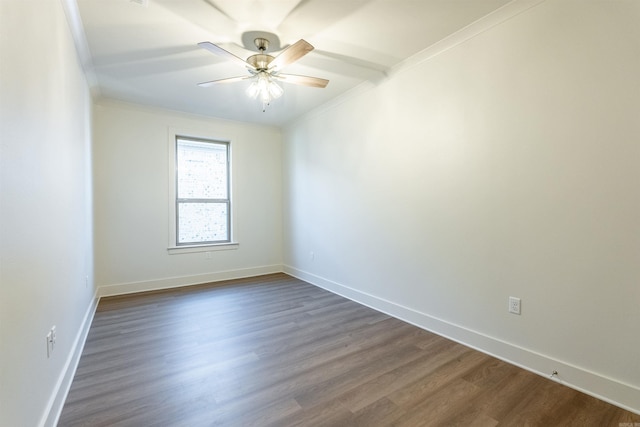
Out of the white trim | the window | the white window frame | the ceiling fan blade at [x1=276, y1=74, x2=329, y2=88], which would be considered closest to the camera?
the white trim

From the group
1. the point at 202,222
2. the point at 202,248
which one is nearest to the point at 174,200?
the point at 202,222

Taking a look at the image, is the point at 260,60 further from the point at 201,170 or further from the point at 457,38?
the point at 201,170

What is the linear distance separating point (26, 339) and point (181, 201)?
348 centimetres

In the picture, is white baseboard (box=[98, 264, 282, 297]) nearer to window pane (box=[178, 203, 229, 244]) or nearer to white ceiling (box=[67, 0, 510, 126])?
window pane (box=[178, 203, 229, 244])

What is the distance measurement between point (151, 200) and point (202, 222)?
82cm

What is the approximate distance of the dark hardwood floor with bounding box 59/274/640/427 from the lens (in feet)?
5.45

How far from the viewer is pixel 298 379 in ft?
6.63

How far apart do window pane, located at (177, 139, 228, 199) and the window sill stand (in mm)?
792

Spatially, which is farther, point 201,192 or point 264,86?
point 201,192

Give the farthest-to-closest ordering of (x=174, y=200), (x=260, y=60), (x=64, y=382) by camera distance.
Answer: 1. (x=174, y=200)
2. (x=260, y=60)
3. (x=64, y=382)

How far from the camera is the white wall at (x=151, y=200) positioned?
156 inches

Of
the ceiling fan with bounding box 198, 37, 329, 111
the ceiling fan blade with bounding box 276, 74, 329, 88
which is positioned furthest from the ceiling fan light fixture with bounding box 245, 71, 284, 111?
the ceiling fan blade with bounding box 276, 74, 329, 88

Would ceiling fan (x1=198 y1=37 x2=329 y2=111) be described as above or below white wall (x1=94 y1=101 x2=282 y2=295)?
above

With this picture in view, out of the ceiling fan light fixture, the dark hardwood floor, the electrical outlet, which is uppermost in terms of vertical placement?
the ceiling fan light fixture
